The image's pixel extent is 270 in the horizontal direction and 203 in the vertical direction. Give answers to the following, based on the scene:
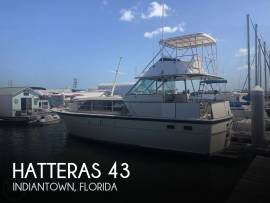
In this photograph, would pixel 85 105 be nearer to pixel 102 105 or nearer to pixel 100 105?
pixel 100 105

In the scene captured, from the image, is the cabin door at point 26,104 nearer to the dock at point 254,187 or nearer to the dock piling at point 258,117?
the dock piling at point 258,117

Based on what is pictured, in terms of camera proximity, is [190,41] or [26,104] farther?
[26,104]

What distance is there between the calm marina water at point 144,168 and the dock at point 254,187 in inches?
40.4

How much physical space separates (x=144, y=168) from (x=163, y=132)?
8.34ft

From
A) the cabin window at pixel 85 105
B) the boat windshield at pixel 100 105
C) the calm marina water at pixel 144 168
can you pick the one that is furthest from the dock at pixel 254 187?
the cabin window at pixel 85 105

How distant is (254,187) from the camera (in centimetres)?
861

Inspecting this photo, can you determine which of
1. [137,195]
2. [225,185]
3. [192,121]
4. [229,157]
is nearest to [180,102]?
[192,121]

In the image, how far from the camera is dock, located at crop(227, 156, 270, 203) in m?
7.75

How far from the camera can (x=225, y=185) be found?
10852 millimetres

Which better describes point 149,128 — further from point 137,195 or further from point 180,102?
point 137,195

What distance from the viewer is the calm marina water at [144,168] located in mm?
9898

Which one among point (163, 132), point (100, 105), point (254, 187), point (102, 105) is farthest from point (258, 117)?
point (100, 105)

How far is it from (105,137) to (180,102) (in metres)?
5.47

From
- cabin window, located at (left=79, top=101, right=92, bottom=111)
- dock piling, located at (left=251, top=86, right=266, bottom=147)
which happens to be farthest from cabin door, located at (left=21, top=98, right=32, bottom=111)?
dock piling, located at (left=251, top=86, right=266, bottom=147)
